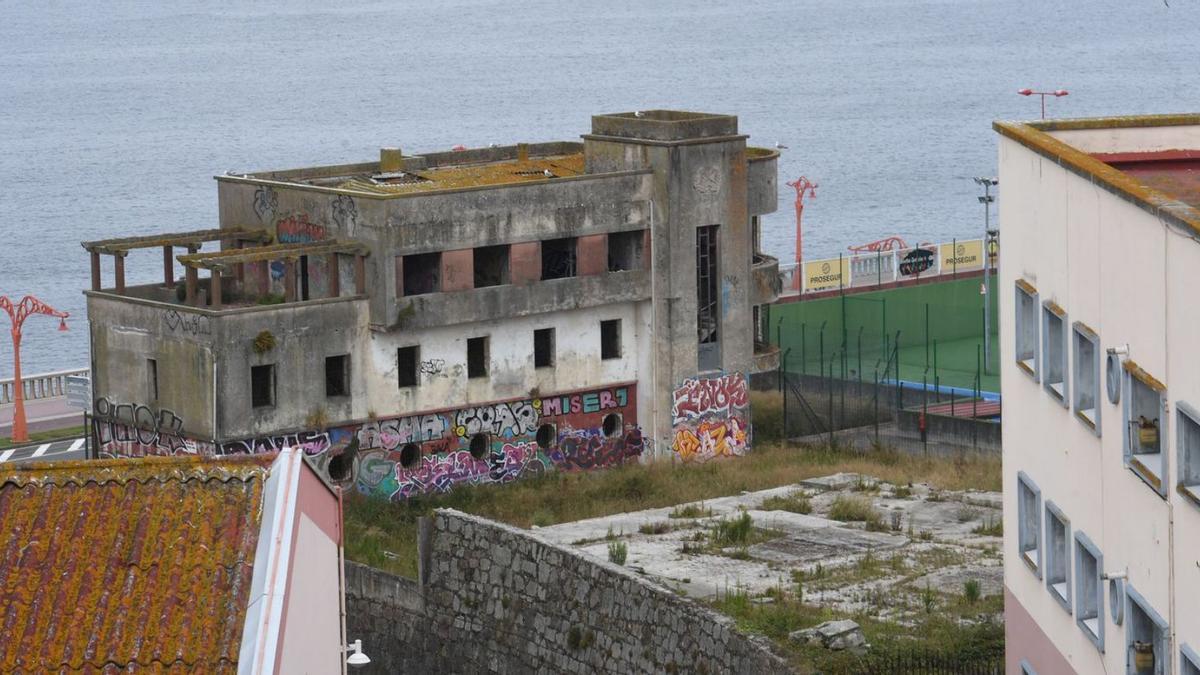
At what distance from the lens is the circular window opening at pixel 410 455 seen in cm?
5384

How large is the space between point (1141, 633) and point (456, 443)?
3341 cm

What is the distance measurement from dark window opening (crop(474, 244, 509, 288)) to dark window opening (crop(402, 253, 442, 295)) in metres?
1.44

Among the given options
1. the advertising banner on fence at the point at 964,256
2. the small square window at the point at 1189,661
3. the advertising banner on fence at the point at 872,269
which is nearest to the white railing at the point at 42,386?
the advertising banner on fence at the point at 872,269

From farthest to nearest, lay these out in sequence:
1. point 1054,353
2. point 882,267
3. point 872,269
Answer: point 872,269, point 882,267, point 1054,353

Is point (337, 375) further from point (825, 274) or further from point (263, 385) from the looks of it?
point (825, 274)

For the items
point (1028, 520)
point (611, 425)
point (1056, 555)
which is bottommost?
point (611, 425)

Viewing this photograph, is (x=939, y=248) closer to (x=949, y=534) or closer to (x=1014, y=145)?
(x=949, y=534)

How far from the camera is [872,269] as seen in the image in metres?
79.6

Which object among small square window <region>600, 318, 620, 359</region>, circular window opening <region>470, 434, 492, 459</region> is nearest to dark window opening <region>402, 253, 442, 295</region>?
circular window opening <region>470, 434, 492, 459</region>

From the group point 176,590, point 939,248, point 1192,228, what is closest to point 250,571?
point 176,590

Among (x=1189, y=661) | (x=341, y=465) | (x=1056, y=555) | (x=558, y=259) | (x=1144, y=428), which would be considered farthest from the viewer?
(x=558, y=259)

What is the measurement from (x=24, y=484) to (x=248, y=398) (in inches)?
1251

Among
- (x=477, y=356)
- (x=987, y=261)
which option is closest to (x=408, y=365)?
(x=477, y=356)

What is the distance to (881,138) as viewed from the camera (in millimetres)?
163750
